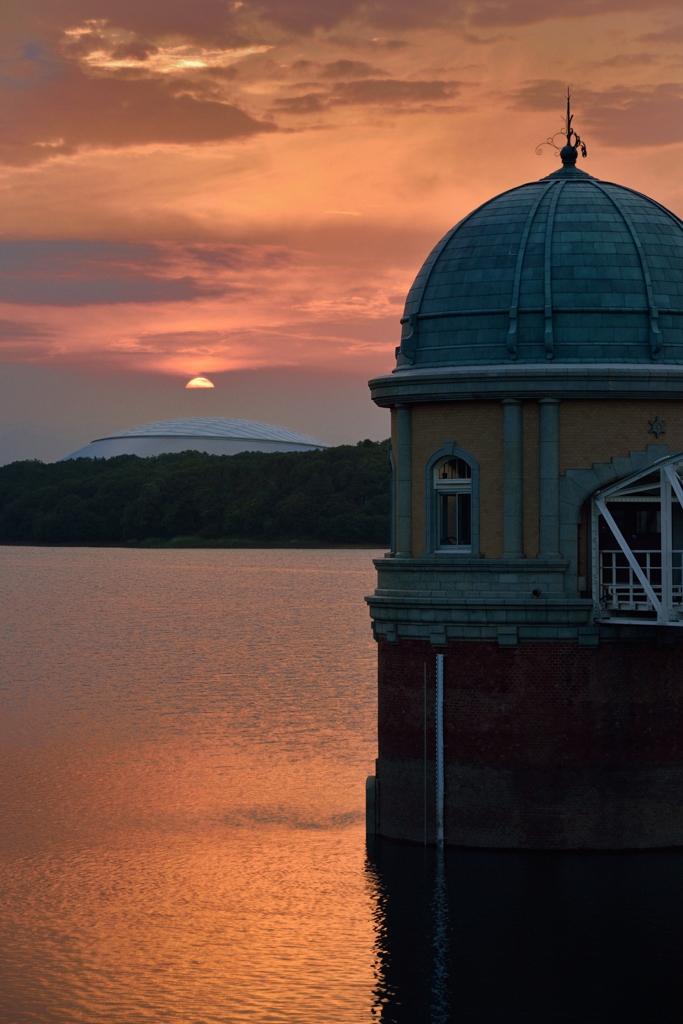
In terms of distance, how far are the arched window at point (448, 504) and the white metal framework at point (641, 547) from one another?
135 inches

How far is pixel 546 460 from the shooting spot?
44.2 m

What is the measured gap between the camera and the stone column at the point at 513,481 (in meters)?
44.3

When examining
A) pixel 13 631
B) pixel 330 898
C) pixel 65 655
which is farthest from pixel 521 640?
pixel 13 631

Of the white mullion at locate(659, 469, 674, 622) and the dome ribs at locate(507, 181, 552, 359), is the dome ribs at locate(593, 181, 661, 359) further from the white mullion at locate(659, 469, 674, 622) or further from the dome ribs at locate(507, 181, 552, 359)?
the white mullion at locate(659, 469, 674, 622)

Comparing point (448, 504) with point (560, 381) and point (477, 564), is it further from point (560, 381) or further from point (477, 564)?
point (560, 381)

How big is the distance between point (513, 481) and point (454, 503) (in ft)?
6.52

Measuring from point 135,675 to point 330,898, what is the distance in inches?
2180

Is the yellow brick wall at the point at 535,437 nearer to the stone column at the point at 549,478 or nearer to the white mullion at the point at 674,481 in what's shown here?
the stone column at the point at 549,478

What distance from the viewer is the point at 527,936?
128 ft

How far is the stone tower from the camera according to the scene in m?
43.9

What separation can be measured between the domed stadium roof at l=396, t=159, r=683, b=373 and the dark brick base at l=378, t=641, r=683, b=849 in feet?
25.3

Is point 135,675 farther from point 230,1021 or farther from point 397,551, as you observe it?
point 230,1021

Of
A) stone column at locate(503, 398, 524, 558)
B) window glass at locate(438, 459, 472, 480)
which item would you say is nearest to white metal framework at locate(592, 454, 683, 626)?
stone column at locate(503, 398, 524, 558)

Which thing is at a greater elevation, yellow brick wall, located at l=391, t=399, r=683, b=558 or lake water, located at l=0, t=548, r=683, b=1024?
yellow brick wall, located at l=391, t=399, r=683, b=558
